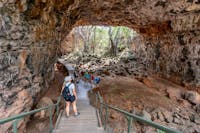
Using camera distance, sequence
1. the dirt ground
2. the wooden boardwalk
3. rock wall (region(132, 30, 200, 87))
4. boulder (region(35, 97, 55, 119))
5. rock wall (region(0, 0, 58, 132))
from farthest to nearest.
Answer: rock wall (region(132, 30, 200, 87)) → the dirt ground → boulder (region(35, 97, 55, 119)) → the wooden boardwalk → rock wall (region(0, 0, 58, 132))

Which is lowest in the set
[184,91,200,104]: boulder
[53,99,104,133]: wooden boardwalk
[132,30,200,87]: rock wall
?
[184,91,200,104]: boulder

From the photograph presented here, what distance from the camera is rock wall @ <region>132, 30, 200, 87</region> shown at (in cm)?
1016

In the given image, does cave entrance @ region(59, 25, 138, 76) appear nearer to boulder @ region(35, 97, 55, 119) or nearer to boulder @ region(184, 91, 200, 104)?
boulder @ region(184, 91, 200, 104)

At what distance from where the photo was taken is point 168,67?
39.3 feet

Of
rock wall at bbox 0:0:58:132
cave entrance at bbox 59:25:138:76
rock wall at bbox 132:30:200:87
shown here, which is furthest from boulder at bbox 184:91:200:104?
cave entrance at bbox 59:25:138:76

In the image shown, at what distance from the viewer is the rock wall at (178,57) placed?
33.3 feet

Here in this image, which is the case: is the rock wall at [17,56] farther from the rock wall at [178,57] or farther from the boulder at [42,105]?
the rock wall at [178,57]

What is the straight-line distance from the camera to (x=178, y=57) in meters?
11.1

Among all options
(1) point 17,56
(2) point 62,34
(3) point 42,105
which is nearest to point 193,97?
(3) point 42,105

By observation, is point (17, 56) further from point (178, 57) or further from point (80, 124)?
point (178, 57)

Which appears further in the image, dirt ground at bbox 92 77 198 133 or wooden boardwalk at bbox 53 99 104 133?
dirt ground at bbox 92 77 198 133

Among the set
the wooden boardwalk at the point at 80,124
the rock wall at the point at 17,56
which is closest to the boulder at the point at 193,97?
the wooden boardwalk at the point at 80,124

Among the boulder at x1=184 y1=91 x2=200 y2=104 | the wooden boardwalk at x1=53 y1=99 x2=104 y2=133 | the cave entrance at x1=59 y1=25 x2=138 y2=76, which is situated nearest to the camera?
the wooden boardwalk at x1=53 y1=99 x2=104 y2=133

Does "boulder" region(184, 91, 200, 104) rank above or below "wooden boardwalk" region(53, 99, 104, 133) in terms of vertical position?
below
